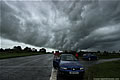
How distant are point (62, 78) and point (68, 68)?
2.45ft

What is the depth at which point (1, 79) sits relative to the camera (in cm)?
579

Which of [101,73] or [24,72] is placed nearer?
[101,73]

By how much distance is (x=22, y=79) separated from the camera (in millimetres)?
5820

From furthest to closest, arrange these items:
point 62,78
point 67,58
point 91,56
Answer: point 91,56, point 67,58, point 62,78

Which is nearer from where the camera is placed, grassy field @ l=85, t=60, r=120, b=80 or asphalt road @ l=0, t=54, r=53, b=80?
asphalt road @ l=0, t=54, r=53, b=80

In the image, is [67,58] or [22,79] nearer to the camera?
[22,79]

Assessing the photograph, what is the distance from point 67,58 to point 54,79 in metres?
2.50

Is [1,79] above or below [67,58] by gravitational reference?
below

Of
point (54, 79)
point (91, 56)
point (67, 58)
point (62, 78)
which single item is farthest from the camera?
point (91, 56)

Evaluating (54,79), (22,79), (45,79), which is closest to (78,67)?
(54,79)

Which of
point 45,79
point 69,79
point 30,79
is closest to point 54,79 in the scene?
point 45,79

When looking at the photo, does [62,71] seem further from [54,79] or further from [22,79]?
[22,79]

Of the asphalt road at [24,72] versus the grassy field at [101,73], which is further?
the grassy field at [101,73]

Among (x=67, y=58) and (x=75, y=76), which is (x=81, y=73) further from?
(x=67, y=58)
